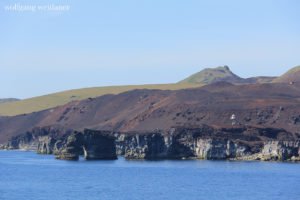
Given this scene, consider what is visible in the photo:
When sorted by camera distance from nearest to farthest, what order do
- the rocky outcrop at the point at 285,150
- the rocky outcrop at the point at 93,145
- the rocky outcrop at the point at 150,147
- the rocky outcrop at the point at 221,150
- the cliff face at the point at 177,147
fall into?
1. the rocky outcrop at the point at 285,150
2. the cliff face at the point at 177,147
3. the rocky outcrop at the point at 93,145
4. the rocky outcrop at the point at 221,150
5. the rocky outcrop at the point at 150,147

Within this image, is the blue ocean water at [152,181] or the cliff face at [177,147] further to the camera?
the cliff face at [177,147]

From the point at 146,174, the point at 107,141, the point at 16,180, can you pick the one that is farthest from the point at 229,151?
the point at 16,180

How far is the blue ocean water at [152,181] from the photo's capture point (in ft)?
292

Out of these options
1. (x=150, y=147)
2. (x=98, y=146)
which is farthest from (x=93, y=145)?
(x=150, y=147)

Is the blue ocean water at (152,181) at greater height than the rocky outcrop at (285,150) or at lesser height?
lesser

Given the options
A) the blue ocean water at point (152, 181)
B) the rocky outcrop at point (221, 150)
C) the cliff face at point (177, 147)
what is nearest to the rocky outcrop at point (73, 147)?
the cliff face at point (177, 147)

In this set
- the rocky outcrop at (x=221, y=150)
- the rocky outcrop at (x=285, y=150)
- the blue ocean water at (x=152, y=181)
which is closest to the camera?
the blue ocean water at (x=152, y=181)

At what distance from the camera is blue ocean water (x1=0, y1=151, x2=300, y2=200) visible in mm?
88875

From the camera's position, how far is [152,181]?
106 metres

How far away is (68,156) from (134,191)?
69.4m

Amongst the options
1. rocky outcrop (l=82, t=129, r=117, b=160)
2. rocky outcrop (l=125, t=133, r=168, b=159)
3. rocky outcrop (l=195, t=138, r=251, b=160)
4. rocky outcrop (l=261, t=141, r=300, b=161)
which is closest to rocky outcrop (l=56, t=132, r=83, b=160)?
rocky outcrop (l=82, t=129, r=117, b=160)

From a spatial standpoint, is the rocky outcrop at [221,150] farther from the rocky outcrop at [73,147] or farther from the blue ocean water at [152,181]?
the rocky outcrop at [73,147]

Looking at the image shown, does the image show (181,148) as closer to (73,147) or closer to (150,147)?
(150,147)

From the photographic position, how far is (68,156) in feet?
529
